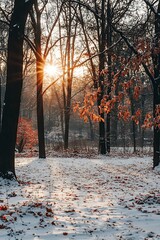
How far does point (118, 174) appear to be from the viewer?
38.5 ft

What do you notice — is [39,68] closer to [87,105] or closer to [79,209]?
[87,105]

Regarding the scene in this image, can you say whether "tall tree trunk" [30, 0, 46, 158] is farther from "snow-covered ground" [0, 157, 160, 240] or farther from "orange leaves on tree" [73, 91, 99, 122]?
"orange leaves on tree" [73, 91, 99, 122]

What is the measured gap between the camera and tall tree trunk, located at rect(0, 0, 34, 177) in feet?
28.1

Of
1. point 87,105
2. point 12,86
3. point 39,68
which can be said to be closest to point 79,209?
point 87,105

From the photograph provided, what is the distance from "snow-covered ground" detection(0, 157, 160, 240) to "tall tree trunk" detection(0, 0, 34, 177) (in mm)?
718

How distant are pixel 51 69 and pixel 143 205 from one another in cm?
2100

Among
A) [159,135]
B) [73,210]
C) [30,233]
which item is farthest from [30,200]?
[159,135]

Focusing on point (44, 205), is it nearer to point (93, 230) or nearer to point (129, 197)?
point (93, 230)

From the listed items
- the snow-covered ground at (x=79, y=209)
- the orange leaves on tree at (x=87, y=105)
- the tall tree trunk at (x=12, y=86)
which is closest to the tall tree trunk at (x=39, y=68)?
the snow-covered ground at (x=79, y=209)

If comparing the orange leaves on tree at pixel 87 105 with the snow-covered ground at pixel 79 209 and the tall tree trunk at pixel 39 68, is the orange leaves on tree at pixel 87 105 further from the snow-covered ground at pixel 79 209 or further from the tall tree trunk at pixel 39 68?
the tall tree trunk at pixel 39 68

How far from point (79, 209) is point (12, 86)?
4371 mm

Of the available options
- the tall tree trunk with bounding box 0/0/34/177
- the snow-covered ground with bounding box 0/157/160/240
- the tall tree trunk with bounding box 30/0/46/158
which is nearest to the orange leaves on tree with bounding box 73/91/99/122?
the snow-covered ground with bounding box 0/157/160/240

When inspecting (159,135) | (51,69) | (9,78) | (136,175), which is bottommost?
(136,175)

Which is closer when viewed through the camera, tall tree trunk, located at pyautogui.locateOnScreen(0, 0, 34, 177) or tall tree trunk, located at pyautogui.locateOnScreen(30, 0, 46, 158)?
tall tree trunk, located at pyautogui.locateOnScreen(0, 0, 34, 177)
